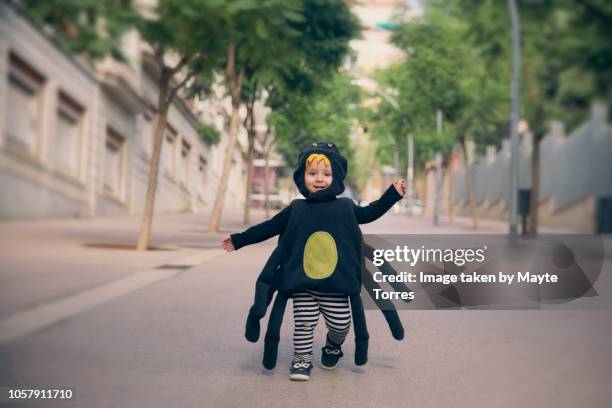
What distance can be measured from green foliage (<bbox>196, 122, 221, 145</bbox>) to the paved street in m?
20.9

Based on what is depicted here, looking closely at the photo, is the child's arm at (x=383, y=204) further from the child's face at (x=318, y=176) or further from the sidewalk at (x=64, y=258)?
the sidewalk at (x=64, y=258)

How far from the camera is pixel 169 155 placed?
1501 inches

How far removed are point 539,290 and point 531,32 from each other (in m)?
17.6

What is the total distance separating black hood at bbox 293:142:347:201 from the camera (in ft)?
15.8

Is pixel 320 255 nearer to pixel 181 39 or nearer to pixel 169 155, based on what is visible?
pixel 181 39

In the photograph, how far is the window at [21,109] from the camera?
15.1ft

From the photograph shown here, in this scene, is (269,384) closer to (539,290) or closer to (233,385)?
(233,385)

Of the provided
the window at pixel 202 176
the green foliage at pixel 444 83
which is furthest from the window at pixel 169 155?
the green foliage at pixel 444 83

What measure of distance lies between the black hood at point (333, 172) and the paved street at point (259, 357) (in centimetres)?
118

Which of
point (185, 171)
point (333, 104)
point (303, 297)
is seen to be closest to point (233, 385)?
point (303, 297)

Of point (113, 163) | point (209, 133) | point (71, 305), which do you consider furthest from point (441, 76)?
point (71, 305)

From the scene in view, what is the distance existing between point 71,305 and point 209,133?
22.8 meters

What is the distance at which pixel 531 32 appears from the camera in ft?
Answer: 72.7

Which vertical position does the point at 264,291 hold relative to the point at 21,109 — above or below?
below
